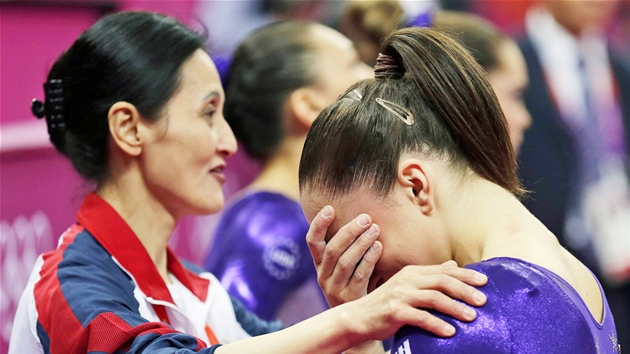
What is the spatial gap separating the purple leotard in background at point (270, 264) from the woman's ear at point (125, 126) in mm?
605

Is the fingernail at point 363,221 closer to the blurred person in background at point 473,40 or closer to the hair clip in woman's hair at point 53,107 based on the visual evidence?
the hair clip in woman's hair at point 53,107

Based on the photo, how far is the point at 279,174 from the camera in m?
2.71

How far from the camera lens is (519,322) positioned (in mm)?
1230

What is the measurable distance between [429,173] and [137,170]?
2.50 ft

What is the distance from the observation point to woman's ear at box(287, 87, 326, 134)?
107 inches

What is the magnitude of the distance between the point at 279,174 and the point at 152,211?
→ 815 millimetres

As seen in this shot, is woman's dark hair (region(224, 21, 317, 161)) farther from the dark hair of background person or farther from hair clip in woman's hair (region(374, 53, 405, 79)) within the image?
hair clip in woman's hair (region(374, 53, 405, 79))

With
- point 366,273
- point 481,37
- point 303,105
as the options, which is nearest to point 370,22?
point 481,37

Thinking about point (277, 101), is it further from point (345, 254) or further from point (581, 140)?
point (581, 140)

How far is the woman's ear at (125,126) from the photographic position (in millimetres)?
1876

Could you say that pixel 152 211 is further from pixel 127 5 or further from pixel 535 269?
pixel 127 5

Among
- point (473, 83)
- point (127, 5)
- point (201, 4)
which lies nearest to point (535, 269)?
point (473, 83)

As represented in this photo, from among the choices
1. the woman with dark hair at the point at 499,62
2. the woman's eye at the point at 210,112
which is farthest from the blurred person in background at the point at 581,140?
the woman's eye at the point at 210,112

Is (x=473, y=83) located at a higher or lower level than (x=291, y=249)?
higher
